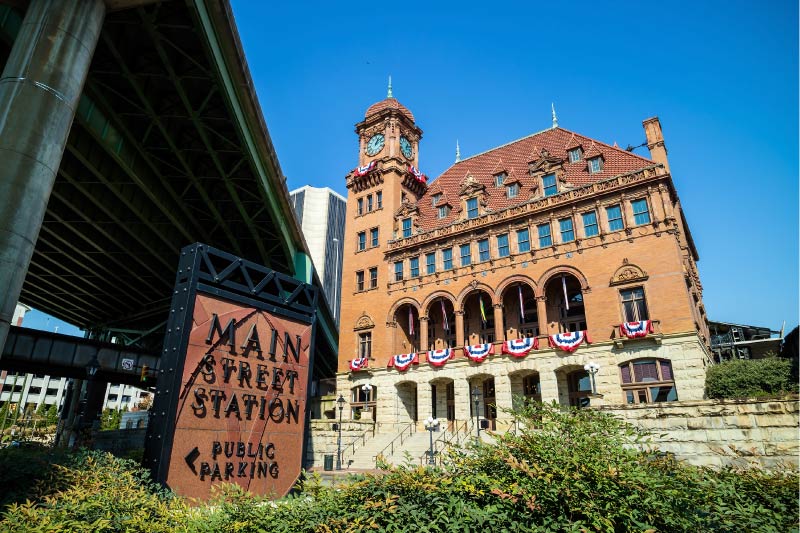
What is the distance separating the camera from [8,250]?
10.9 metres

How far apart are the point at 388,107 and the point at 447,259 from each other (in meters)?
18.7

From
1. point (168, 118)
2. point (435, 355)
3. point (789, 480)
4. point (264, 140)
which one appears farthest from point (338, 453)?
point (789, 480)

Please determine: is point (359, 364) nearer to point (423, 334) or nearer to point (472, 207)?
point (423, 334)

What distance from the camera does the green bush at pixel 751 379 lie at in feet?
77.8

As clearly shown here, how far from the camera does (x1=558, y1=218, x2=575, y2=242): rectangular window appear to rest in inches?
1379

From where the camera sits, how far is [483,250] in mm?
39156

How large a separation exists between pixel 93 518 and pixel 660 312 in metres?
30.5

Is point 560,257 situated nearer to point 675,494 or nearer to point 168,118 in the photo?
point 168,118

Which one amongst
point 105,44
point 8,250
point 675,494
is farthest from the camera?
point 105,44

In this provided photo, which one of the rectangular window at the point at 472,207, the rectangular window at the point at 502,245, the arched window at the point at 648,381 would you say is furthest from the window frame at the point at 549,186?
the arched window at the point at 648,381

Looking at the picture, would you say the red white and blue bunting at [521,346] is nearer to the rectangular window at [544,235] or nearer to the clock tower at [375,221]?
the rectangular window at [544,235]

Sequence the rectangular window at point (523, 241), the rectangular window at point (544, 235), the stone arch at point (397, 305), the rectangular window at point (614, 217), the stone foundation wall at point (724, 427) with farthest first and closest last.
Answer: the stone arch at point (397, 305) → the rectangular window at point (523, 241) → the rectangular window at point (544, 235) → the rectangular window at point (614, 217) → the stone foundation wall at point (724, 427)

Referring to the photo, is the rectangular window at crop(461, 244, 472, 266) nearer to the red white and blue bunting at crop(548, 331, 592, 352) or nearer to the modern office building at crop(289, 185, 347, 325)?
the red white and blue bunting at crop(548, 331, 592, 352)

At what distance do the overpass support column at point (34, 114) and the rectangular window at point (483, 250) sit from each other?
30.2m
